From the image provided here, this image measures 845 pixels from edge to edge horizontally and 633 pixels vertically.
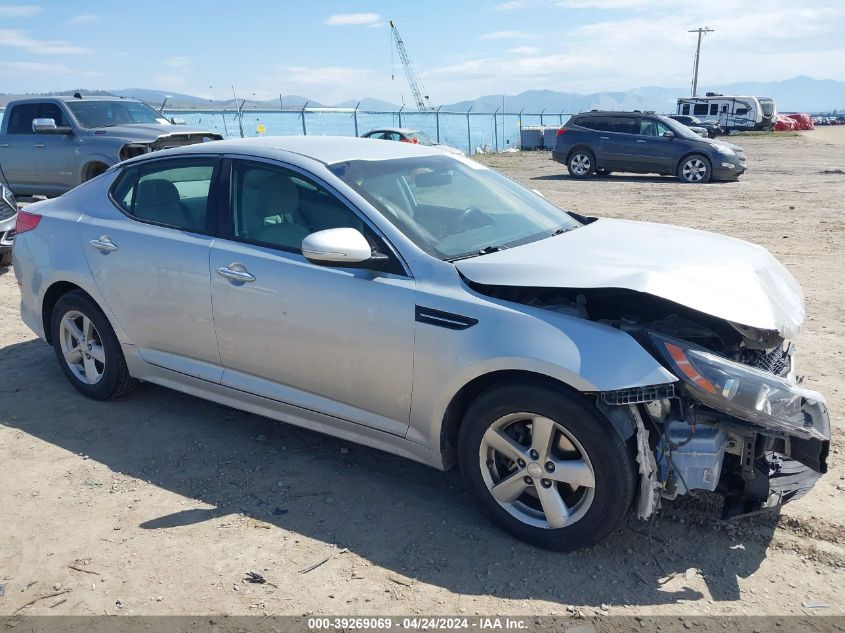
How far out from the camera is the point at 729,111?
1722 inches

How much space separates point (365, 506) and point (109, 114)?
1026cm

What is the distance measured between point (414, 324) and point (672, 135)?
695 inches

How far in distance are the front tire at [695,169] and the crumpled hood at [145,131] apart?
12.6 meters

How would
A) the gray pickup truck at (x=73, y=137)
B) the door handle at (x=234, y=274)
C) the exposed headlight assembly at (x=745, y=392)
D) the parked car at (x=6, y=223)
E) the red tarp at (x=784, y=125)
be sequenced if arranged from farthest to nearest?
1. the red tarp at (x=784, y=125)
2. the gray pickup truck at (x=73, y=137)
3. the parked car at (x=6, y=223)
4. the door handle at (x=234, y=274)
5. the exposed headlight assembly at (x=745, y=392)

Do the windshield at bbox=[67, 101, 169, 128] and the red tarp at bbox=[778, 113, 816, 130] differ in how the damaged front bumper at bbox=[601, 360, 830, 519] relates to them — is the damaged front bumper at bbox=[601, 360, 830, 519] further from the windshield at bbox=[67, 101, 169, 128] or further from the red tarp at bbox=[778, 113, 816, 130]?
the red tarp at bbox=[778, 113, 816, 130]

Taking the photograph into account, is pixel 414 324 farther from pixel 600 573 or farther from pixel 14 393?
pixel 14 393

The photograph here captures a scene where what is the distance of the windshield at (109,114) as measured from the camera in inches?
451

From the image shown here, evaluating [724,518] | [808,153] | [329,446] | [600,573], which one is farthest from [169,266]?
[808,153]

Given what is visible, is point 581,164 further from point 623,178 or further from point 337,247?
point 337,247

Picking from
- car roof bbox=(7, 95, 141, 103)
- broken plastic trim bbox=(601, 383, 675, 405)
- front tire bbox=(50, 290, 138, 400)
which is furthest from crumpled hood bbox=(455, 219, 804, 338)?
car roof bbox=(7, 95, 141, 103)

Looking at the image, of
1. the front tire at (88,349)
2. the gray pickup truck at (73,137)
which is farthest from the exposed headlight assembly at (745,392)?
the gray pickup truck at (73,137)

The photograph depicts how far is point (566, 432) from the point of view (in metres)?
2.97

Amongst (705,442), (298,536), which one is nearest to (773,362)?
(705,442)

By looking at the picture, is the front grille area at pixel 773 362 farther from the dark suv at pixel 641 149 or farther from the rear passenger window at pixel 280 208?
the dark suv at pixel 641 149
